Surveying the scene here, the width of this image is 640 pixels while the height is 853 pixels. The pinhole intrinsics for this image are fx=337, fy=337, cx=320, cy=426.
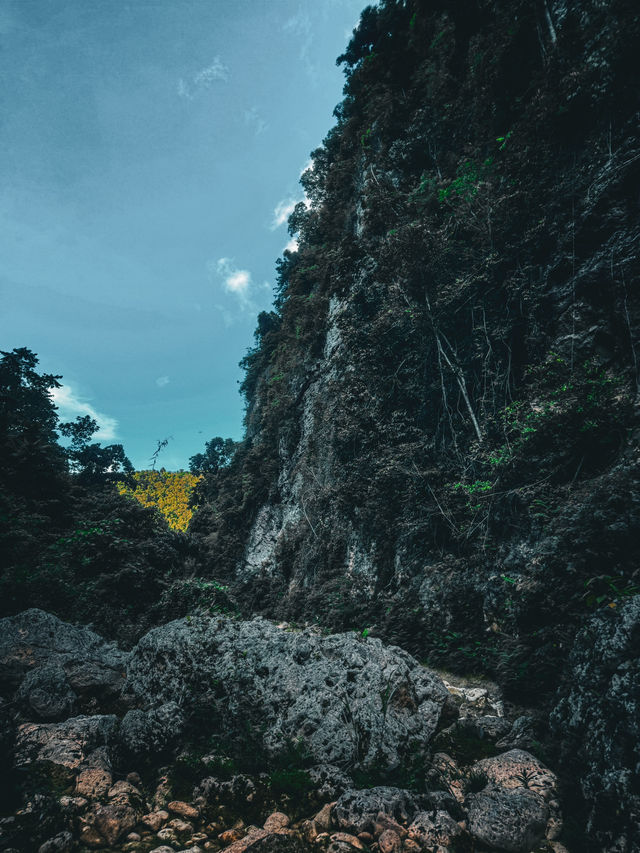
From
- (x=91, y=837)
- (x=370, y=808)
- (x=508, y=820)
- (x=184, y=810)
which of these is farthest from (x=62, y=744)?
(x=508, y=820)

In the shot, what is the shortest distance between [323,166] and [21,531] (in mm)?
25991

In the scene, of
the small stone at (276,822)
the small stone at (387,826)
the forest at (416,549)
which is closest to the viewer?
the small stone at (387,826)

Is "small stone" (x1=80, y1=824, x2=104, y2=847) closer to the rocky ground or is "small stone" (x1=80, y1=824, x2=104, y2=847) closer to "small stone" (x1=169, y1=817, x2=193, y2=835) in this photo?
the rocky ground

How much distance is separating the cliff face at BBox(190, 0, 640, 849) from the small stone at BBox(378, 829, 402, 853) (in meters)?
1.56

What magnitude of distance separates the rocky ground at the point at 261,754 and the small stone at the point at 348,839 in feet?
0.04

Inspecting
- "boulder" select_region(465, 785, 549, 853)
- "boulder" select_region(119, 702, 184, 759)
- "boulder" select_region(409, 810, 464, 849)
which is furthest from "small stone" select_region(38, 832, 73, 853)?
"boulder" select_region(465, 785, 549, 853)

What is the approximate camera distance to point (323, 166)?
22797 mm

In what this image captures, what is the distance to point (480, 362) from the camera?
9766 mm

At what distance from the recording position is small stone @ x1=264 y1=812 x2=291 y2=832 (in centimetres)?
289

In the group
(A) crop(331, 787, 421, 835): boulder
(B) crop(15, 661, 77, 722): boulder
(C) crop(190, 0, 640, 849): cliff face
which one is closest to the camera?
(A) crop(331, 787, 421, 835): boulder

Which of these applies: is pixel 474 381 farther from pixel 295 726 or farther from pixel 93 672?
pixel 93 672

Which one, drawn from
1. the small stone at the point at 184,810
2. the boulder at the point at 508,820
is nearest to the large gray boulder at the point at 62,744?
the small stone at the point at 184,810

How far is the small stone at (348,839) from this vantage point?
257 cm

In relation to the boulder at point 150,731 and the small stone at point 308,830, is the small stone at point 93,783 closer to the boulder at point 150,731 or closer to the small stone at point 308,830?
the boulder at point 150,731
